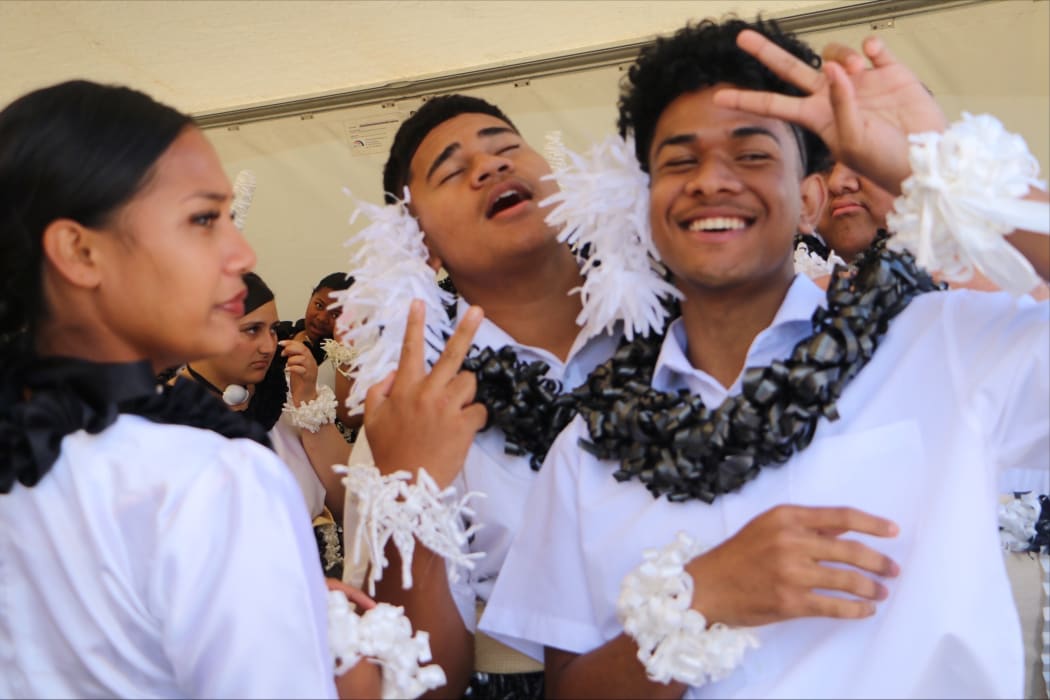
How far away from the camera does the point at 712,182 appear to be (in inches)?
74.4

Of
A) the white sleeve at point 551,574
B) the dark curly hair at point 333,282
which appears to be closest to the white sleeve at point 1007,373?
the white sleeve at point 551,574

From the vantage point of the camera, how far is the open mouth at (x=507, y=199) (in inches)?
93.5

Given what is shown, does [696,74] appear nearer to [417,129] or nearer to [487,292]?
[487,292]

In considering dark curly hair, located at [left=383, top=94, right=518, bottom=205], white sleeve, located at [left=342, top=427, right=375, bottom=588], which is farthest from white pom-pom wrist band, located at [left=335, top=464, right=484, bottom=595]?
dark curly hair, located at [left=383, top=94, right=518, bottom=205]

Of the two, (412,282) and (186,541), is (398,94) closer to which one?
(412,282)

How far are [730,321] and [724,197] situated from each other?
0.25 metres

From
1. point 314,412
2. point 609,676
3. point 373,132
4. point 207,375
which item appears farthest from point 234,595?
point 373,132

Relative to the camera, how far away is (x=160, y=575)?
4.30 feet

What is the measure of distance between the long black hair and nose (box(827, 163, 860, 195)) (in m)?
2.11

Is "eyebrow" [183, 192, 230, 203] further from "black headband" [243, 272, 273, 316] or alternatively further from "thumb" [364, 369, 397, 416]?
"black headband" [243, 272, 273, 316]

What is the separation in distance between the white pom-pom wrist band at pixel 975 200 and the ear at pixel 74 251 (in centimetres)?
123

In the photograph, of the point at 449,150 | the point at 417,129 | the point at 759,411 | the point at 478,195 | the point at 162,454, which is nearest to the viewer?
the point at 162,454

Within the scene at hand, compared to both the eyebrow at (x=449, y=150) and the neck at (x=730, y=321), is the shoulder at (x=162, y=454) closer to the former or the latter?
the neck at (x=730, y=321)

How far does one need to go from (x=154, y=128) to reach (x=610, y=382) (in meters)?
1.00
